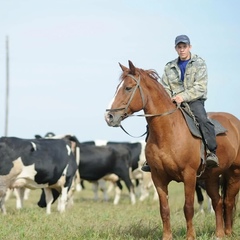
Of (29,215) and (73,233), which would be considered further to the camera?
(29,215)

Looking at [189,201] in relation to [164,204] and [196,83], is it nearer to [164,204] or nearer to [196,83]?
[164,204]

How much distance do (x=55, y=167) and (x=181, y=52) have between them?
7.25 m

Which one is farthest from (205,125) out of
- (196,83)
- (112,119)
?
(112,119)

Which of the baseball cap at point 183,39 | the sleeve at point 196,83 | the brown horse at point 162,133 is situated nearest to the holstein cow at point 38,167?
the brown horse at point 162,133

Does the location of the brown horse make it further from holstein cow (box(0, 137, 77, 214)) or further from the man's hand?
holstein cow (box(0, 137, 77, 214))

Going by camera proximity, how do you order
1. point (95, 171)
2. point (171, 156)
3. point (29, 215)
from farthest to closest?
point (95, 171) < point (29, 215) < point (171, 156)

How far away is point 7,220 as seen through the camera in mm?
11938

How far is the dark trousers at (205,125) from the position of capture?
9203 mm

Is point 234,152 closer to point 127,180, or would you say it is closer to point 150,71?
point 150,71

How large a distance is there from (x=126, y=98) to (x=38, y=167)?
6.96 m

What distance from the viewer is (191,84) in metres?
9.44

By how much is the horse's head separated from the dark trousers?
0.96 m

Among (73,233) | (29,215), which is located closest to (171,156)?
(73,233)

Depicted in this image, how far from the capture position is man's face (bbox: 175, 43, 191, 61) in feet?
31.0
